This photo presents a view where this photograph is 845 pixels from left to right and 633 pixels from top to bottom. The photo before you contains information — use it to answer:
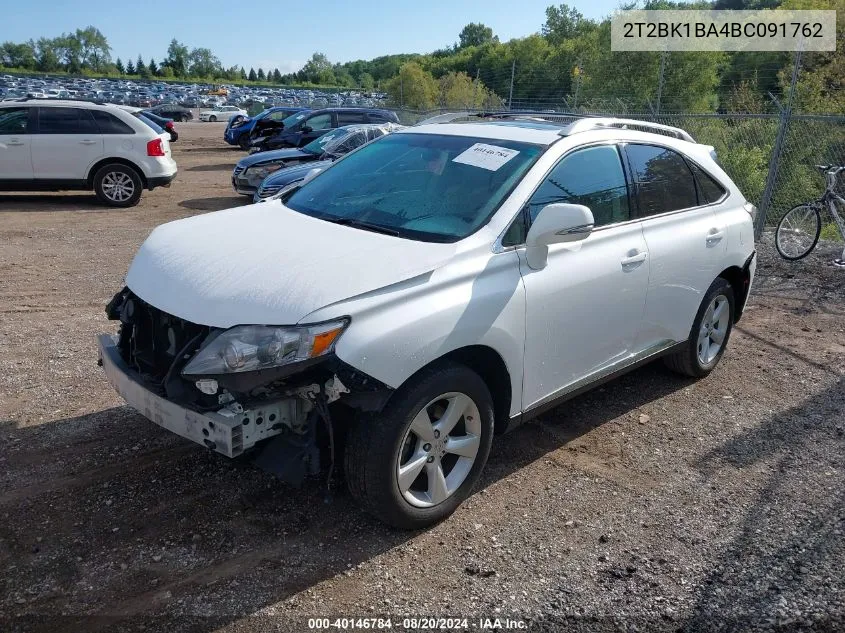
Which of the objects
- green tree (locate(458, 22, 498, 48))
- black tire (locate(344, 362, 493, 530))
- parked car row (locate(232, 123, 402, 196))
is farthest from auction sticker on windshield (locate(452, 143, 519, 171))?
green tree (locate(458, 22, 498, 48))

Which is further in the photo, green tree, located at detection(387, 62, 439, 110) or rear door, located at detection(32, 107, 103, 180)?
green tree, located at detection(387, 62, 439, 110)

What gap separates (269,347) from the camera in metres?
2.86

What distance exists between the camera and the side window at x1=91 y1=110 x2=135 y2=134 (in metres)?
12.1

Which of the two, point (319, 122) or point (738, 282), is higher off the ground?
point (319, 122)

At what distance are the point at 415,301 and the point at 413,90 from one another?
31.7m

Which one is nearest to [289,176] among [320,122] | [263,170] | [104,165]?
[263,170]

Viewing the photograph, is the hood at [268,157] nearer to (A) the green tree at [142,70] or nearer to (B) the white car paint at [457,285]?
(B) the white car paint at [457,285]

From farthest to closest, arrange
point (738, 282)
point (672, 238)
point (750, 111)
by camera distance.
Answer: point (750, 111)
point (738, 282)
point (672, 238)

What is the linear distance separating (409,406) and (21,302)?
17.1 ft

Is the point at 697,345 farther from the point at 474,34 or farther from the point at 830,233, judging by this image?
the point at 474,34

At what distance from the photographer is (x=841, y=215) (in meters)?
9.34

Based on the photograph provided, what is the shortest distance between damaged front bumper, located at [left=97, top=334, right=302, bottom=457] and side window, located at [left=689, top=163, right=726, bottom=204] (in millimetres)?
3344

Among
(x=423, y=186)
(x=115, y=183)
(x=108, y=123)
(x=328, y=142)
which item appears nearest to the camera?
(x=423, y=186)

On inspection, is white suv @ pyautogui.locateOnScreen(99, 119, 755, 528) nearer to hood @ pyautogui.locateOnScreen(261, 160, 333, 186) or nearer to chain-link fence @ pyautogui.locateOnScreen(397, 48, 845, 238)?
chain-link fence @ pyautogui.locateOnScreen(397, 48, 845, 238)
